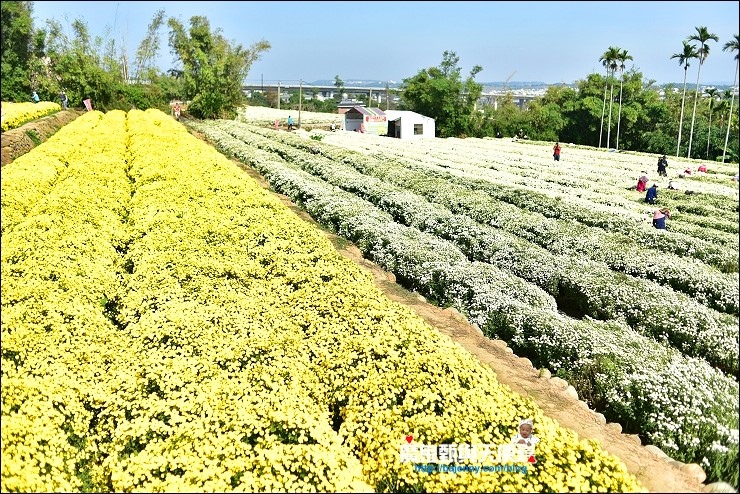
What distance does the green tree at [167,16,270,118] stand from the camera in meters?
59.1

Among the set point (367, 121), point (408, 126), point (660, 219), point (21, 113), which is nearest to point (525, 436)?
point (660, 219)

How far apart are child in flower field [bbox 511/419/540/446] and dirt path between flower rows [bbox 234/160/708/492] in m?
1.36

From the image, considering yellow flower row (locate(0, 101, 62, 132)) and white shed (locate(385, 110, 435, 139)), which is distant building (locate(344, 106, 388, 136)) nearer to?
white shed (locate(385, 110, 435, 139))

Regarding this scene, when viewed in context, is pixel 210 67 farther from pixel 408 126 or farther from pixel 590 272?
pixel 590 272

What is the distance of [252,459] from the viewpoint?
5805 mm

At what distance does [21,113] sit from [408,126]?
3718 cm

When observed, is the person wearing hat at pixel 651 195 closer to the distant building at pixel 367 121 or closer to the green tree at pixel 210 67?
the distant building at pixel 367 121

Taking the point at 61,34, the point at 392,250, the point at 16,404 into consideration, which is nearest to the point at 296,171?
the point at 392,250

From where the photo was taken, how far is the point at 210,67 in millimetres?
59344

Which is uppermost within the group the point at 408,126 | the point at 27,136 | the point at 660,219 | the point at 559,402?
the point at 408,126

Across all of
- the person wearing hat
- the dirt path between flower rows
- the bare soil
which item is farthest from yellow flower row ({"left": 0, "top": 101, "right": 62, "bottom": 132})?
the person wearing hat

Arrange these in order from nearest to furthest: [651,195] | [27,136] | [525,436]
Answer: [525,436], [651,195], [27,136]

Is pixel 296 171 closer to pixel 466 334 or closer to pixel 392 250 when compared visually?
pixel 392 250

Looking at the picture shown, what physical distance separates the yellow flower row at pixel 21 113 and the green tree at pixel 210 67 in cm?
1840
